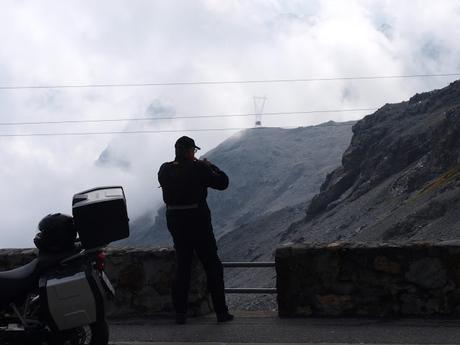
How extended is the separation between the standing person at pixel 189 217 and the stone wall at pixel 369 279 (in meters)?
0.74

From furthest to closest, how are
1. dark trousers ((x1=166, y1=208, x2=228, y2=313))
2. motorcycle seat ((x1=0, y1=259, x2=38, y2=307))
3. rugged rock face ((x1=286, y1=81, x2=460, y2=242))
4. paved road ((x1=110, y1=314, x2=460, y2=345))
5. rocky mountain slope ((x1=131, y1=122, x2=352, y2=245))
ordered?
rocky mountain slope ((x1=131, y1=122, x2=352, y2=245)) → rugged rock face ((x1=286, y1=81, x2=460, y2=242)) → dark trousers ((x1=166, y1=208, x2=228, y2=313)) → paved road ((x1=110, y1=314, x2=460, y2=345)) → motorcycle seat ((x1=0, y1=259, x2=38, y2=307))

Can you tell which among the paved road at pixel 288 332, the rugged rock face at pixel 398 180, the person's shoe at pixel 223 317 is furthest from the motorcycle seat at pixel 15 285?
the rugged rock face at pixel 398 180

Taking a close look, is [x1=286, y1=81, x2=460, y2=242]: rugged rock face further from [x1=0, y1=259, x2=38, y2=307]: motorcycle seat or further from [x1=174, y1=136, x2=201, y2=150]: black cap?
[x1=0, y1=259, x2=38, y2=307]: motorcycle seat

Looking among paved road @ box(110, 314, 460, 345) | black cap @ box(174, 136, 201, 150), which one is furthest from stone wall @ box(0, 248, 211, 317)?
black cap @ box(174, 136, 201, 150)

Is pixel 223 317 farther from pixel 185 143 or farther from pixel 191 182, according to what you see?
pixel 185 143

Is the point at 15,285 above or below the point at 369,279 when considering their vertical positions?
above

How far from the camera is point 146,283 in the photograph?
30.3 feet

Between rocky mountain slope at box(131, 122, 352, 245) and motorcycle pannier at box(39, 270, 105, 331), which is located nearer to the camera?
motorcycle pannier at box(39, 270, 105, 331)

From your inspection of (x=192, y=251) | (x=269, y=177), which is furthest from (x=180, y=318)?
(x=269, y=177)

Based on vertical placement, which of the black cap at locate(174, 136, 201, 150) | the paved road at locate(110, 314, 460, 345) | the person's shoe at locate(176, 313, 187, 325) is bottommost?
the paved road at locate(110, 314, 460, 345)

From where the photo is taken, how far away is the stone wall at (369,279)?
831cm

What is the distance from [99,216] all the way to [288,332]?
2.54 m

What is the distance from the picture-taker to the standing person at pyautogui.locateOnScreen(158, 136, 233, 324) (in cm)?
838

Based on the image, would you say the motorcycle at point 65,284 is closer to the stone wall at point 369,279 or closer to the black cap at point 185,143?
the black cap at point 185,143
